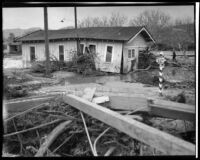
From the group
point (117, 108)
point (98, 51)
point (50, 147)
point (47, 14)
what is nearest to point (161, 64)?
point (98, 51)

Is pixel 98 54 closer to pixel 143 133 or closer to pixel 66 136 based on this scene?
pixel 66 136

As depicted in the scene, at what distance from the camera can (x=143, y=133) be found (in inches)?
103

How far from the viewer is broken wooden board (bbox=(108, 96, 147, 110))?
3471 mm

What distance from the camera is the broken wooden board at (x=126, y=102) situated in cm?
347

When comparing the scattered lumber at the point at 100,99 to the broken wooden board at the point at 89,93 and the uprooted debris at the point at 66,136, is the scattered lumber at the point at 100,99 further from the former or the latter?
the uprooted debris at the point at 66,136

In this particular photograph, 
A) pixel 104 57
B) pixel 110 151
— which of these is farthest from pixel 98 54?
pixel 110 151

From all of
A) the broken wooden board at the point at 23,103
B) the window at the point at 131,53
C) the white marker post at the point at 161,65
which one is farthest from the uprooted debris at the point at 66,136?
the window at the point at 131,53

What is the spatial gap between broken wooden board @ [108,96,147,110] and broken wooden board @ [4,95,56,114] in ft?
3.39

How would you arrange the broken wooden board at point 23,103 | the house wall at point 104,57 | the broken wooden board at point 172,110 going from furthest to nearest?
the house wall at point 104,57 → the broken wooden board at point 23,103 → the broken wooden board at point 172,110

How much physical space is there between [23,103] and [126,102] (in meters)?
1.65

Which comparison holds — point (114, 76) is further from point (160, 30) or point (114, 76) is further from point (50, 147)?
point (50, 147)

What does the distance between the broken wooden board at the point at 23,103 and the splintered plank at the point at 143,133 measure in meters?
0.79

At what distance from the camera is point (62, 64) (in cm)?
526

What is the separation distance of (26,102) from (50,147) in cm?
91
